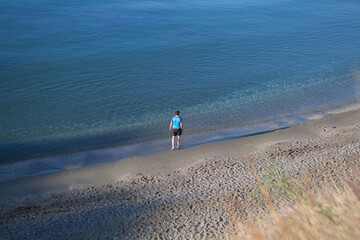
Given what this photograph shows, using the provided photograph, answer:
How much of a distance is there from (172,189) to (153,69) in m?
15.4

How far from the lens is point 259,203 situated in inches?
424

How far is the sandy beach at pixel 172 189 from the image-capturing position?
32.7 ft

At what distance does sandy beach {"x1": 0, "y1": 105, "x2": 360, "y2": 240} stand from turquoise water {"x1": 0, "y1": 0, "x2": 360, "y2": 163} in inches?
107

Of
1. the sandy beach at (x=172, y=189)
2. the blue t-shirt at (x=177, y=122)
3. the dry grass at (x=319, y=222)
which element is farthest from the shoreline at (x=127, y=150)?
the dry grass at (x=319, y=222)

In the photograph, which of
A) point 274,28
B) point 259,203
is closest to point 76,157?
point 259,203

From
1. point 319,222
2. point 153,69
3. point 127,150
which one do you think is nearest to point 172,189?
point 127,150

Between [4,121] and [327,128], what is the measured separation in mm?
16323

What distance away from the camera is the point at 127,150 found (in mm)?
16000

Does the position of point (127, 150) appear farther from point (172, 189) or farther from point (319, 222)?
point (319, 222)

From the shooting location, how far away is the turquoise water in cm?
1869

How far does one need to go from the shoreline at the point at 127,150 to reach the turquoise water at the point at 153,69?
462 mm

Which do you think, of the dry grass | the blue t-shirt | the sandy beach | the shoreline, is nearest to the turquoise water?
the shoreline

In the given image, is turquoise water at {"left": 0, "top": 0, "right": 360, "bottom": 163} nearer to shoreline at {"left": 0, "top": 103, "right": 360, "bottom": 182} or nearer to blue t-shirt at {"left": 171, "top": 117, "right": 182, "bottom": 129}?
shoreline at {"left": 0, "top": 103, "right": 360, "bottom": 182}

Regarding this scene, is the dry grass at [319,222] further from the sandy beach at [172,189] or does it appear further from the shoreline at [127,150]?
the shoreline at [127,150]
